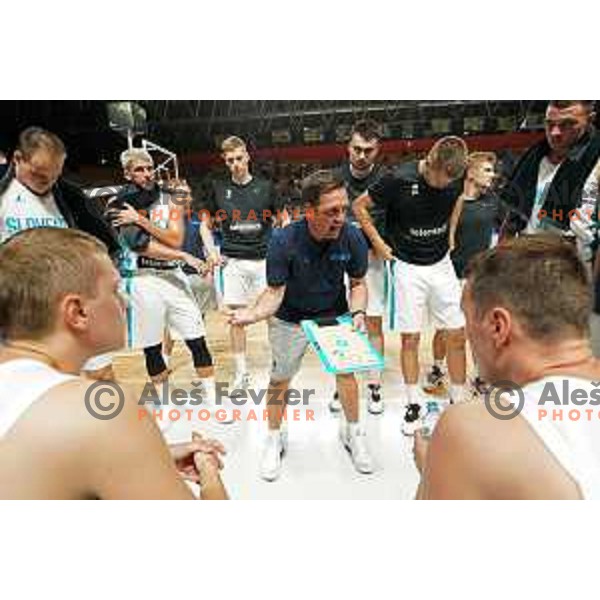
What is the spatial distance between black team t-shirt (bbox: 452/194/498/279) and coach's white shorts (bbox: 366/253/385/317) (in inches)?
14.2

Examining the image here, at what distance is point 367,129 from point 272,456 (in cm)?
147

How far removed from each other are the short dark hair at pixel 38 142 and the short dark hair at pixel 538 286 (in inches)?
73.1

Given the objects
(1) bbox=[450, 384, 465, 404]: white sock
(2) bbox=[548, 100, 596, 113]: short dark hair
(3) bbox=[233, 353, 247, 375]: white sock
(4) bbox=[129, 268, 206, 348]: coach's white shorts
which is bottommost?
(1) bbox=[450, 384, 465, 404]: white sock

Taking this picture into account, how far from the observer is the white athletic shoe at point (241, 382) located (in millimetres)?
2931

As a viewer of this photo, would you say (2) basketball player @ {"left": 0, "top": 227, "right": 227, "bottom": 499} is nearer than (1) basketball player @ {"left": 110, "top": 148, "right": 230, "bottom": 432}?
Yes

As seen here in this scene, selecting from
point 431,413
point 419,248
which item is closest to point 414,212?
point 419,248

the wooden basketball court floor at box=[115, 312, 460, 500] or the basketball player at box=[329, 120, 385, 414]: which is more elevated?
the basketball player at box=[329, 120, 385, 414]

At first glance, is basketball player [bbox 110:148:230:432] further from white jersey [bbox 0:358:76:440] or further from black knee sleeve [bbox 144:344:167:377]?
white jersey [bbox 0:358:76:440]

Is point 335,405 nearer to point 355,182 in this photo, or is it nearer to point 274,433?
point 274,433

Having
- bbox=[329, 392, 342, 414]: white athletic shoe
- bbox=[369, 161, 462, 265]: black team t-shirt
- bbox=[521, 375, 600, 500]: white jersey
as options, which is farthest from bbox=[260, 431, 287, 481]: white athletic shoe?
bbox=[521, 375, 600, 500]: white jersey

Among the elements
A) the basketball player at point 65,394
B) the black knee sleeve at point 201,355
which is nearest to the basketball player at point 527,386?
the basketball player at point 65,394

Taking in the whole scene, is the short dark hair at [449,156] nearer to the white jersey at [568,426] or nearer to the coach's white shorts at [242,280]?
the coach's white shorts at [242,280]

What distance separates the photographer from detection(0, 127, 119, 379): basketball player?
7.72 feet
